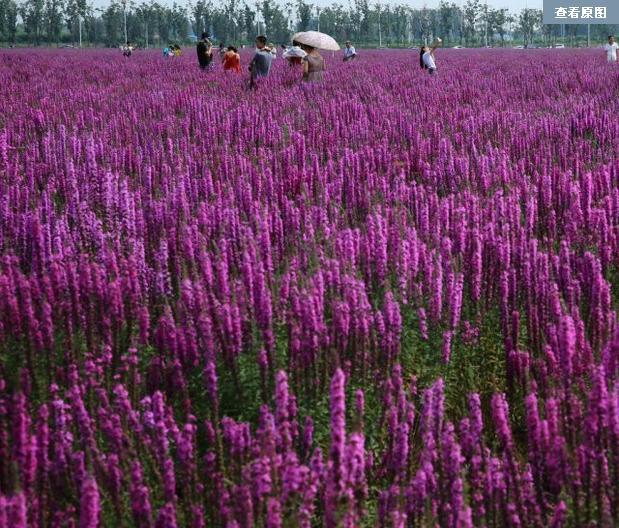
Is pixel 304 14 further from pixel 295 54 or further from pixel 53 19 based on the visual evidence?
pixel 295 54

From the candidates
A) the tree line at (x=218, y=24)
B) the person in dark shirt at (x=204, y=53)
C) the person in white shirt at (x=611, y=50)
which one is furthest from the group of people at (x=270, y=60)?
the tree line at (x=218, y=24)

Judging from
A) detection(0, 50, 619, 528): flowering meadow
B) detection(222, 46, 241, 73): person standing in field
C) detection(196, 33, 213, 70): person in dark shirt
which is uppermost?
detection(196, 33, 213, 70): person in dark shirt

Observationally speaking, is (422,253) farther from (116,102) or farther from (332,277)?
(116,102)

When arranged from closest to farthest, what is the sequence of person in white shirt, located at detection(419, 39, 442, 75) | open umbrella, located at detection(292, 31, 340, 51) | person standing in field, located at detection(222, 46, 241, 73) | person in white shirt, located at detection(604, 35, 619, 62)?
1. open umbrella, located at detection(292, 31, 340, 51)
2. person standing in field, located at detection(222, 46, 241, 73)
3. person in white shirt, located at detection(419, 39, 442, 75)
4. person in white shirt, located at detection(604, 35, 619, 62)

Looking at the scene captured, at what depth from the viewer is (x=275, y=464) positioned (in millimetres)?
1716

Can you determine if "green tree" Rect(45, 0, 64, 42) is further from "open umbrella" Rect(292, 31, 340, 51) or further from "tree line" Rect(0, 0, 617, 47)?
"open umbrella" Rect(292, 31, 340, 51)

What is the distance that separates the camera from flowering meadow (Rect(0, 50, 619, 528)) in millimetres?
1885

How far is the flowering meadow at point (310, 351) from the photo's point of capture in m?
1.88

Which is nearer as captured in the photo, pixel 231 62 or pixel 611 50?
pixel 231 62

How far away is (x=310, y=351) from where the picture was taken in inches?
99.3

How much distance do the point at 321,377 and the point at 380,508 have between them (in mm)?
726

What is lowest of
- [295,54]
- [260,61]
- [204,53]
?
[260,61]

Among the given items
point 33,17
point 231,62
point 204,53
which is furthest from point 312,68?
point 33,17

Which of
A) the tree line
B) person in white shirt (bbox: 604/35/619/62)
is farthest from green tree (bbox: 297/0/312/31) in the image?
person in white shirt (bbox: 604/35/619/62)
